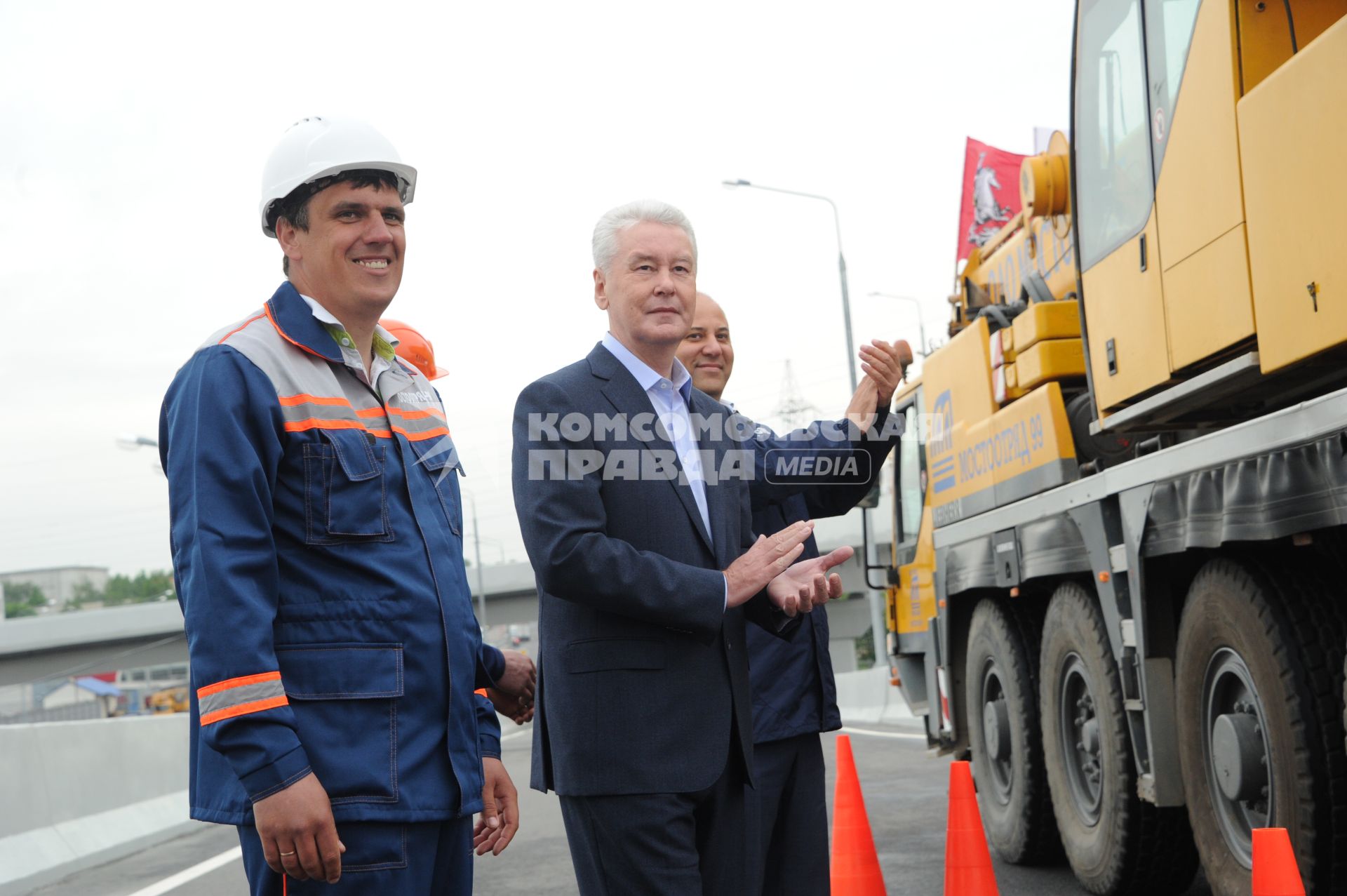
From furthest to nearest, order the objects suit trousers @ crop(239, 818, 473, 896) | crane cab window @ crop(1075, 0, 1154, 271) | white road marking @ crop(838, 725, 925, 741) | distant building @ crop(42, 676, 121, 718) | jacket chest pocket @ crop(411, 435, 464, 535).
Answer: distant building @ crop(42, 676, 121, 718) < white road marking @ crop(838, 725, 925, 741) < crane cab window @ crop(1075, 0, 1154, 271) < jacket chest pocket @ crop(411, 435, 464, 535) < suit trousers @ crop(239, 818, 473, 896)

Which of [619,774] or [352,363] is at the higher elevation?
[352,363]

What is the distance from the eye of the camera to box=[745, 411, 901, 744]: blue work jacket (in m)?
3.97

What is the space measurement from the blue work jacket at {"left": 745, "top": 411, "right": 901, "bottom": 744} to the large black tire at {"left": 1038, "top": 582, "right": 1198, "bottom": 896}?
2462mm

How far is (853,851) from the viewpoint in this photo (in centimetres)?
587

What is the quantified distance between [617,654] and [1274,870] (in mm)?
1871

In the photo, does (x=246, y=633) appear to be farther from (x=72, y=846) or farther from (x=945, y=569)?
(x=72, y=846)

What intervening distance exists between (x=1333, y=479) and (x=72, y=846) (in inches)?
309

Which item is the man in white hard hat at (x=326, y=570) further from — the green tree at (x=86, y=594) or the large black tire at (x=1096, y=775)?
the green tree at (x=86, y=594)

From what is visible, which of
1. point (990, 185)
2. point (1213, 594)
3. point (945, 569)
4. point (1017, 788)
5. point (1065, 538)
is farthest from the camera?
point (990, 185)

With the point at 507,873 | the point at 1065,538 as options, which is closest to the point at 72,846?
the point at 507,873

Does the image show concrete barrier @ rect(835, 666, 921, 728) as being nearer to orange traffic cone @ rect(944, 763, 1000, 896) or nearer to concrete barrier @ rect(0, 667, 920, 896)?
concrete barrier @ rect(0, 667, 920, 896)

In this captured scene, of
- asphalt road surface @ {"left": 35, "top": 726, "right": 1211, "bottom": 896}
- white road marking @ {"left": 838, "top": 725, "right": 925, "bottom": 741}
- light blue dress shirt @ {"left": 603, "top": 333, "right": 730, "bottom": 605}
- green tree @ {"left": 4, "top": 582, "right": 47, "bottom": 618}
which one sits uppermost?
green tree @ {"left": 4, "top": 582, "right": 47, "bottom": 618}

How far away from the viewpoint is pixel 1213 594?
17.3 ft

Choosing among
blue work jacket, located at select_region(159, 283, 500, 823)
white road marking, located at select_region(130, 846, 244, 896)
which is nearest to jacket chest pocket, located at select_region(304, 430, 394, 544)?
blue work jacket, located at select_region(159, 283, 500, 823)
